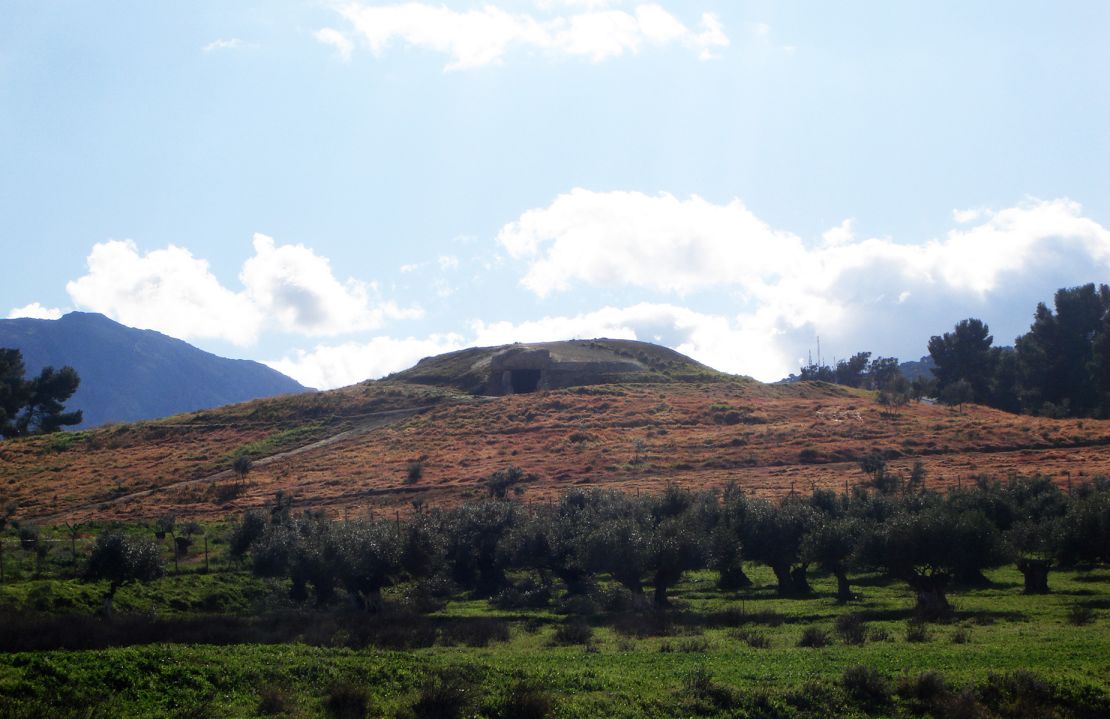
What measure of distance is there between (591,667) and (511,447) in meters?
43.8

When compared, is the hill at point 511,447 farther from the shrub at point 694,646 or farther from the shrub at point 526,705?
the shrub at point 526,705

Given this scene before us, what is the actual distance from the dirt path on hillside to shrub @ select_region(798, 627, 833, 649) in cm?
4304

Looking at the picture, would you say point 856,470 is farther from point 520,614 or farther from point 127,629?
point 127,629

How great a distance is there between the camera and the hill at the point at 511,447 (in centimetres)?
5225

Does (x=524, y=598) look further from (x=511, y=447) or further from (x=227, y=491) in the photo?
(x=511, y=447)

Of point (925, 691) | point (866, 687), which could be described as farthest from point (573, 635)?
point (925, 691)

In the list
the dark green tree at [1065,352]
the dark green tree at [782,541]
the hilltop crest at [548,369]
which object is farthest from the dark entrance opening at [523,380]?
the dark green tree at [782,541]

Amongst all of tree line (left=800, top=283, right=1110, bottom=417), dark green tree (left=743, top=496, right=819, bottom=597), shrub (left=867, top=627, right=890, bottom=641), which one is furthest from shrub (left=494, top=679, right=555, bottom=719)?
tree line (left=800, top=283, right=1110, bottom=417)

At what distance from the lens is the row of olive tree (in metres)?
28.8

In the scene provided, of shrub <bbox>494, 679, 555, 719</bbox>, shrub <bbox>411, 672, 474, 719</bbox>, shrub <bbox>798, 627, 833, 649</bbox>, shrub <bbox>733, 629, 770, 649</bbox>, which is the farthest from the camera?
shrub <bbox>733, 629, 770, 649</bbox>

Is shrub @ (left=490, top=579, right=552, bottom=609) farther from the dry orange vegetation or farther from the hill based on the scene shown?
the dry orange vegetation

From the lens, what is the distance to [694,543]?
30.0 meters

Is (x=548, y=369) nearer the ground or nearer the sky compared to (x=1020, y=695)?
nearer the sky

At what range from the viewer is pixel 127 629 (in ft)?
71.4
